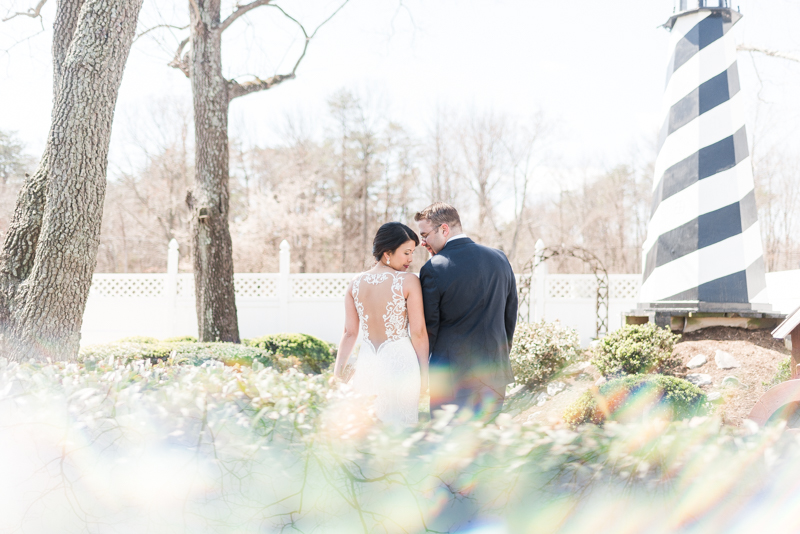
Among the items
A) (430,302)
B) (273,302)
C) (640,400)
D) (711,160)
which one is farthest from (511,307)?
(273,302)

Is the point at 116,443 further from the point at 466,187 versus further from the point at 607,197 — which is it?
the point at 607,197

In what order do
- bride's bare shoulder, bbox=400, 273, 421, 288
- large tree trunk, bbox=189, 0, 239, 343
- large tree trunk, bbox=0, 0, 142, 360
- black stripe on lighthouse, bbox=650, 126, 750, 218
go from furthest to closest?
large tree trunk, bbox=189, 0, 239, 343 < black stripe on lighthouse, bbox=650, 126, 750, 218 < large tree trunk, bbox=0, 0, 142, 360 < bride's bare shoulder, bbox=400, 273, 421, 288

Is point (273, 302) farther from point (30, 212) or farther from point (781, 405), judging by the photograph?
point (781, 405)

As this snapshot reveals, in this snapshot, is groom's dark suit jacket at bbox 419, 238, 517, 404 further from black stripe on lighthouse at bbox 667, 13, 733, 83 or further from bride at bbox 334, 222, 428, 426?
black stripe on lighthouse at bbox 667, 13, 733, 83

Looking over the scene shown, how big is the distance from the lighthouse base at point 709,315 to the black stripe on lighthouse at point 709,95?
1933 millimetres

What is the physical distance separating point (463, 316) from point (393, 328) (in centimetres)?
37

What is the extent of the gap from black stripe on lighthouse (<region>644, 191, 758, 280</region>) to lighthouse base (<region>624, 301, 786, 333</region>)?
532 millimetres

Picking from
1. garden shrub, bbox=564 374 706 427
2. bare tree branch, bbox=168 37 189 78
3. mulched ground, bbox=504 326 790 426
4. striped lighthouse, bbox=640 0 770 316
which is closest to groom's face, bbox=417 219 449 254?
mulched ground, bbox=504 326 790 426

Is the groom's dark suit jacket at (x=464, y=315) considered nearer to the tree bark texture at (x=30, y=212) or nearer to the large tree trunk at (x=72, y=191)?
the large tree trunk at (x=72, y=191)

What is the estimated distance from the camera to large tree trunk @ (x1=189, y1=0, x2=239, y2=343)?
773 cm

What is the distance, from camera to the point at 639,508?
162 centimetres

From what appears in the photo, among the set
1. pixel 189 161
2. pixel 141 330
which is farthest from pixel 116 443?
pixel 189 161

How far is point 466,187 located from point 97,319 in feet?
46.8

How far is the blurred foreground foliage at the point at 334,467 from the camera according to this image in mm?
1623
